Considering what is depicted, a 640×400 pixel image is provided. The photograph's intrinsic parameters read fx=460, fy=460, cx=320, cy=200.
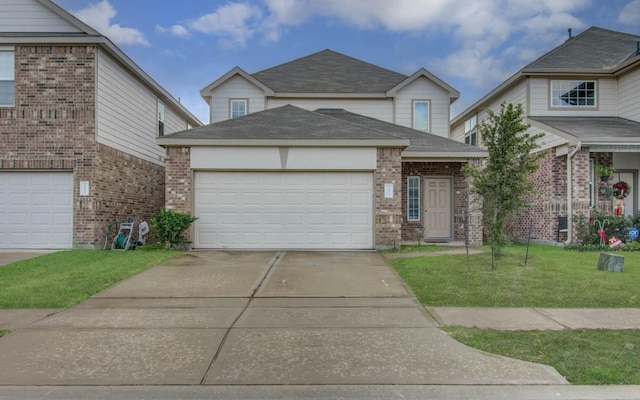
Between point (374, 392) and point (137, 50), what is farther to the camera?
point (137, 50)

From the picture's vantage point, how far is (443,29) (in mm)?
23688

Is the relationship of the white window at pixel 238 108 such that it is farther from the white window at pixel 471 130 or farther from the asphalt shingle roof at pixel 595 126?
the asphalt shingle roof at pixel 595 126

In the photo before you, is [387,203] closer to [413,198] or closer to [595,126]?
[413,198]

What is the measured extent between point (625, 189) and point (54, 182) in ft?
56.9

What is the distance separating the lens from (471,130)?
70.6ft

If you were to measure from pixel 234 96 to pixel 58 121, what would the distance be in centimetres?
712

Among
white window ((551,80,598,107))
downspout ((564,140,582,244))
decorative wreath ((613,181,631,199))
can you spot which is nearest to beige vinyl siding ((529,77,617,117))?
white window ((551,80,598,107))

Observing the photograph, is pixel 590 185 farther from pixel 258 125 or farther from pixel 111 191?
pixel 111 191

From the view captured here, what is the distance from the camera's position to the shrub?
1207 cm

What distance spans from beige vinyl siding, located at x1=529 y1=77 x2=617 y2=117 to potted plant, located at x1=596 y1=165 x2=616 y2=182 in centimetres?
246

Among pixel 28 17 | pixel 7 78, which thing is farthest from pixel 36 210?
pixel 28 17

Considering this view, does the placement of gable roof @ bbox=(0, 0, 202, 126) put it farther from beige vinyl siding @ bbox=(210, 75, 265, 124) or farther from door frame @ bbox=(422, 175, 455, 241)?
door frame @ bbox=(422, 175, 455, 241)

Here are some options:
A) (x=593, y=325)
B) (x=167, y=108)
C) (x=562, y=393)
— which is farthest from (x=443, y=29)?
(x=562, y=393)

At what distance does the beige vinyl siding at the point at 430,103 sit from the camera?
18.2 m
